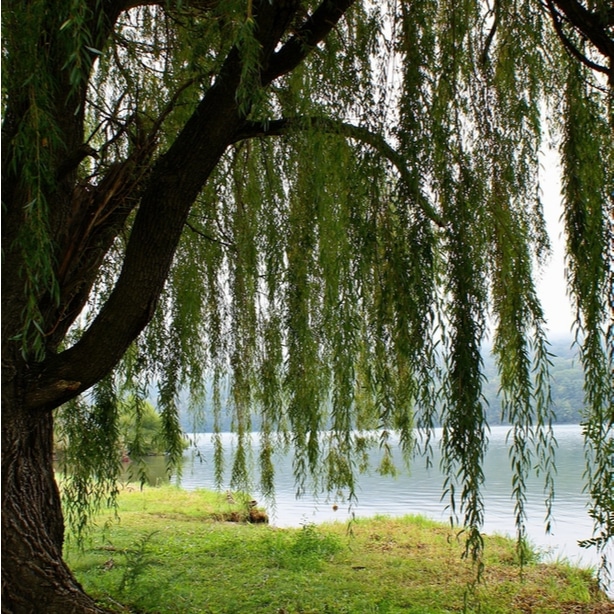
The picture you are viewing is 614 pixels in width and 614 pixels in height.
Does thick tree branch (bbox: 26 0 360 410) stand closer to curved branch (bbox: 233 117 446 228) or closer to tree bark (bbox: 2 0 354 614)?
tree bark (bbox: 2 0 354 614)

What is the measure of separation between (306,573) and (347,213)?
284 cm

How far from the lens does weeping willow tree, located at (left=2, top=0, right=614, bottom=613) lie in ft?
5.71

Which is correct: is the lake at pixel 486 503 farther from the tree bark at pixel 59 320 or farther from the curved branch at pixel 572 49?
the curved branch at pixel 572 49

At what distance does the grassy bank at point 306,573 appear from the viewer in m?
3.27

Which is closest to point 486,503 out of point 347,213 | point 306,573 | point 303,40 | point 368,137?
point 306,573

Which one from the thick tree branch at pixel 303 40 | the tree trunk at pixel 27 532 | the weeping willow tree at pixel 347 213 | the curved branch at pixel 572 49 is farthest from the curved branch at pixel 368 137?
the tree trunk at pixel 27 532

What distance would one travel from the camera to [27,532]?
2111 millimetres

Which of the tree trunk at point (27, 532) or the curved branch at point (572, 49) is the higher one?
the curved branch at point (572, 49)

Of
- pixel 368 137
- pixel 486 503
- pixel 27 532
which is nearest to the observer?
pixel 368 137

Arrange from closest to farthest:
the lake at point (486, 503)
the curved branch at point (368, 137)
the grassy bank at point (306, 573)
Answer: the curved branch at point (368, 137) → the grassy bank at point (306, 573) → the lake at point (486, 503)

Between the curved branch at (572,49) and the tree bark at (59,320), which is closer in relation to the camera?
the curved branch at (572,49)

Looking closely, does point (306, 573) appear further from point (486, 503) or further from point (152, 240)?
point (486, 503)

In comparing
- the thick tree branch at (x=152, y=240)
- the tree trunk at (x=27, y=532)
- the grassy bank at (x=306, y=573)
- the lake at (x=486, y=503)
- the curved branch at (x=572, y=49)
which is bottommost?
the lake at (x=486, y=503)

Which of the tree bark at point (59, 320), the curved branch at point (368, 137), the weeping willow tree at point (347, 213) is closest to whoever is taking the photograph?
the weeping willow tree at point (347, 213)
